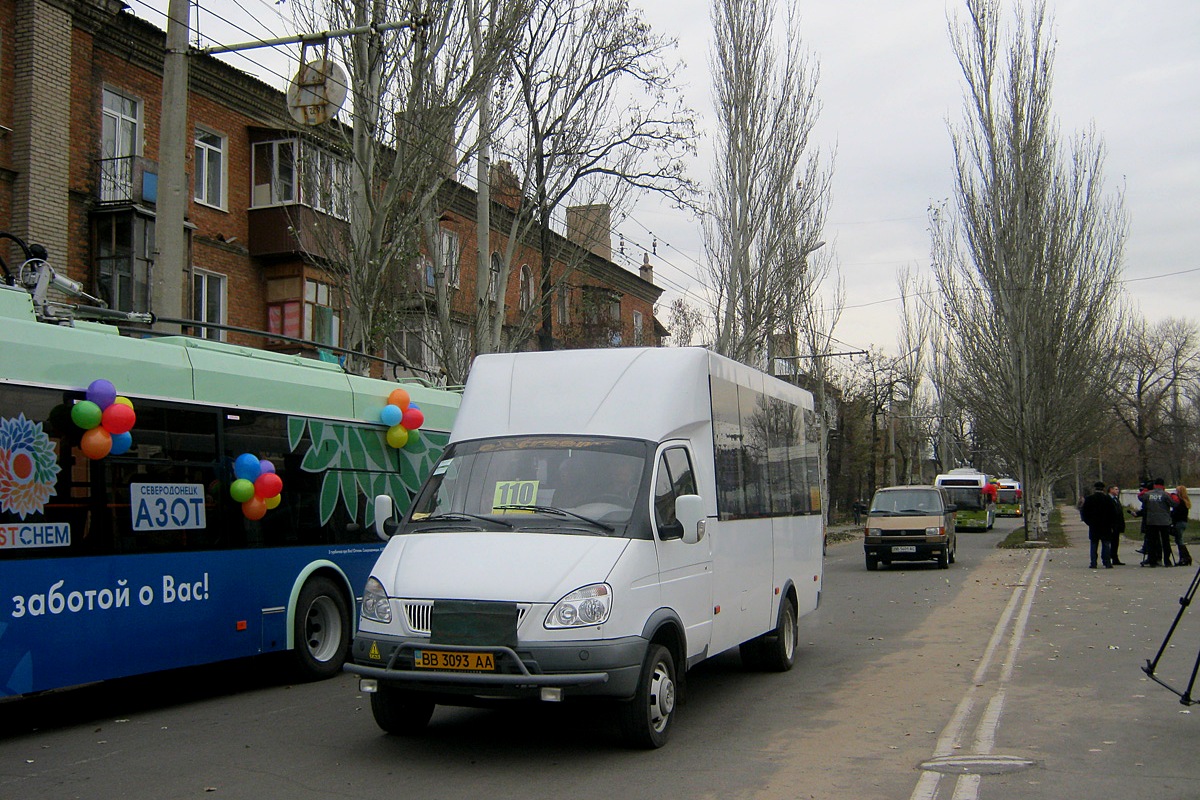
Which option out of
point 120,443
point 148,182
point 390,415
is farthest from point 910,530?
point 120,443

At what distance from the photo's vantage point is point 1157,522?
23516mm

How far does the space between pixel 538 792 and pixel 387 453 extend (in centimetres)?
672

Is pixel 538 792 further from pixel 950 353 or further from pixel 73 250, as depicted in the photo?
pixel 950 353

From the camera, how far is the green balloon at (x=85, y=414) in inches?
321

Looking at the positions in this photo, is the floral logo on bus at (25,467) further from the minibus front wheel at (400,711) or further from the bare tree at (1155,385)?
the bare tree at (1155,385)

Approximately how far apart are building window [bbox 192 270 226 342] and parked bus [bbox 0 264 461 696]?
13.5 metres

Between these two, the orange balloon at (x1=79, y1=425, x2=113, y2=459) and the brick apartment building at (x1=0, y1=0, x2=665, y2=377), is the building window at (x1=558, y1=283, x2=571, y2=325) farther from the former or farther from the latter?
the orange balloon at (x1=79, y1=425, x2=113, y2=459)

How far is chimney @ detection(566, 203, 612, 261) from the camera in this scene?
920 inches

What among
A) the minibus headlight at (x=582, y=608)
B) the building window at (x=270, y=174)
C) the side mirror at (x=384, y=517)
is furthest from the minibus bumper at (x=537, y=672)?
the building window at (x=270, y=174)

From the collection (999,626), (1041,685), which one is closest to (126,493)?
(1041,685)

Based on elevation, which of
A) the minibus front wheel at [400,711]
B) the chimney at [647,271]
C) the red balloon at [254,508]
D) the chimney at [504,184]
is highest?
the chimney at [647,271]

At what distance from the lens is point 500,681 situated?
6.63m

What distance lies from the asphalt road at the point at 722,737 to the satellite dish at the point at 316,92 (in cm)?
688

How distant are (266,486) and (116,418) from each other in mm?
1980
